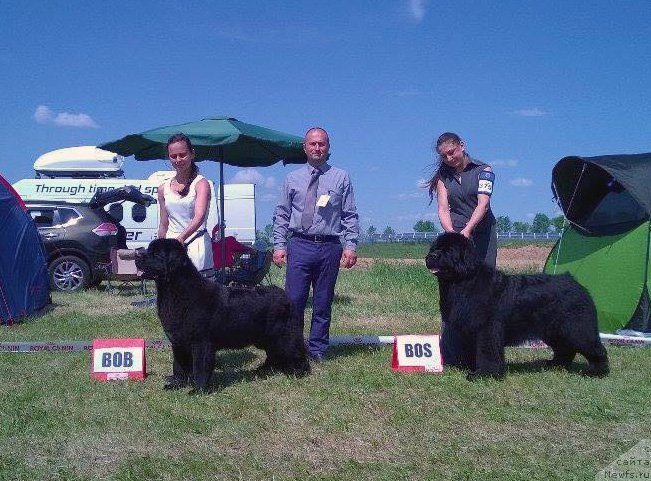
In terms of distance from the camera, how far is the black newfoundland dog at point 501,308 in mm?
5234

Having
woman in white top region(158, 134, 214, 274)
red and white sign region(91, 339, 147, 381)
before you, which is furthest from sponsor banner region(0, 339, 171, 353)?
woman in white top region(158, 134, 214, 274)

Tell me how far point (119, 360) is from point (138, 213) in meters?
11.8

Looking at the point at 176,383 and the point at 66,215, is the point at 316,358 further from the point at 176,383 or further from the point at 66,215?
the point at 66,215

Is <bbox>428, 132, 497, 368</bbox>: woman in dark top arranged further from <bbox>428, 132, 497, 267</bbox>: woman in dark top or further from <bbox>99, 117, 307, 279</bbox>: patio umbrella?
<bbox>99, 117, 307, 279</bbox>: patio umbrella

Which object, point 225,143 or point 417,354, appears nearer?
point 417,354

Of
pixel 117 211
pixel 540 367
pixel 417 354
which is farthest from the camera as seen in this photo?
pixel 117 211

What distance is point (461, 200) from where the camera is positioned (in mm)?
5676

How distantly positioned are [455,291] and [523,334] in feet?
2.38

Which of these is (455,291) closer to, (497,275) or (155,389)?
(497,275)

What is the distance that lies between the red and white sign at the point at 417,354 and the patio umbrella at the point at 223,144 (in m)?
4.46

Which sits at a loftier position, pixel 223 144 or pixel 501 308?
pixel 223 144

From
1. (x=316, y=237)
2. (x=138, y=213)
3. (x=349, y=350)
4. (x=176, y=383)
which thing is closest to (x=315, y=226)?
(x=316, y=237)

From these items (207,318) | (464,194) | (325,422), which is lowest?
(325,422)

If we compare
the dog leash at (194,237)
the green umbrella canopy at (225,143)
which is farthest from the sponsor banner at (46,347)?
the green umbrella canopy at (225,143)
